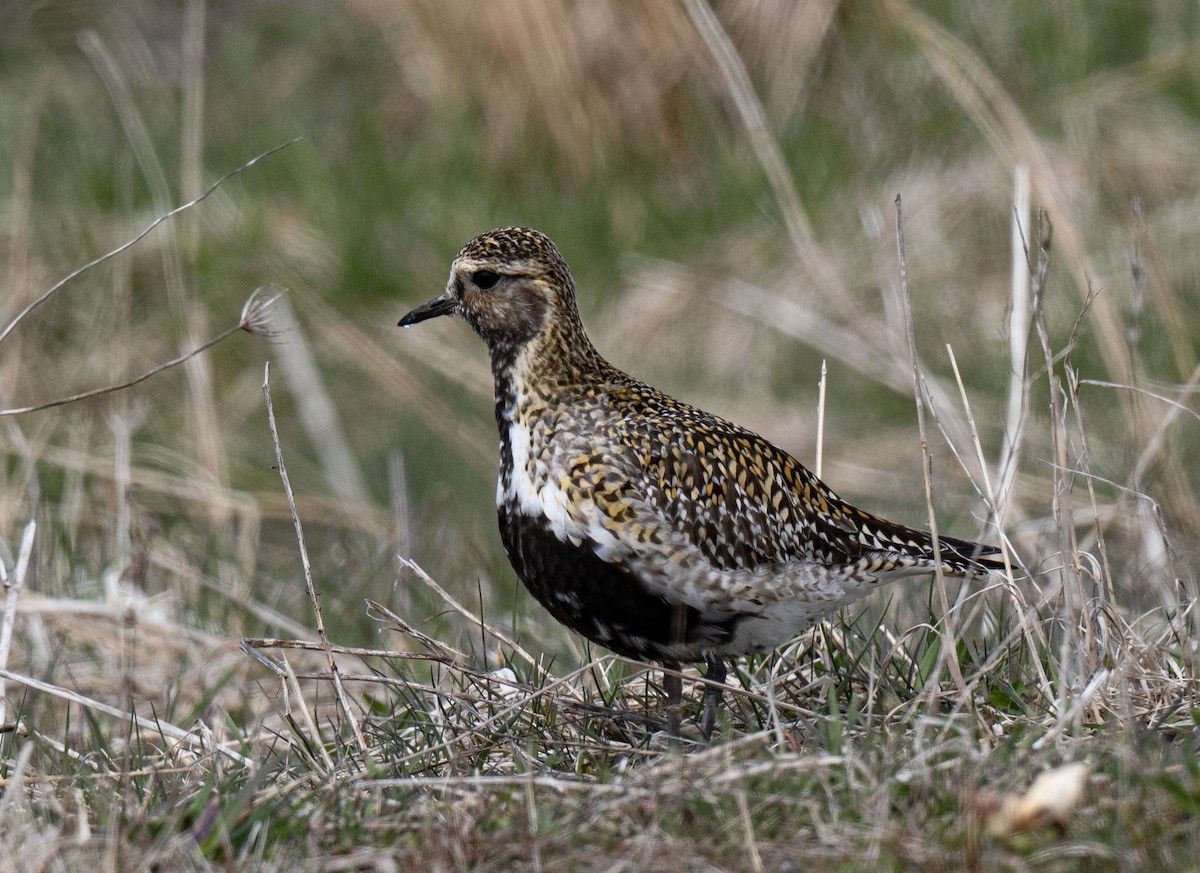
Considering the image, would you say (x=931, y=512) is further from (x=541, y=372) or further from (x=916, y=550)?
(x=541, y=372)

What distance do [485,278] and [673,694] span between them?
1.32m

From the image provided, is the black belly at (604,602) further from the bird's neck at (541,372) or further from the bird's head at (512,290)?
the bird's head at (512,290)

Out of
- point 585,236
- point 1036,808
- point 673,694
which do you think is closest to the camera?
point 1036,808

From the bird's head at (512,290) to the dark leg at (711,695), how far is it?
1029mm

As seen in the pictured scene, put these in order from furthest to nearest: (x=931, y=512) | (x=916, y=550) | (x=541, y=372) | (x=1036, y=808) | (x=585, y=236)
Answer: (x=585, y=236)
(x=916, y=550)
(x=541, y=372)
(x=931, y=512)
(x=1036, y=808)

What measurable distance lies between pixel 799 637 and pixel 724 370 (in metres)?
5.63

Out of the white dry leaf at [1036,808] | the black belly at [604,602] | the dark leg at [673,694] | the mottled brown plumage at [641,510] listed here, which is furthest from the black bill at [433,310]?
the white dry leaf at [1036,808]

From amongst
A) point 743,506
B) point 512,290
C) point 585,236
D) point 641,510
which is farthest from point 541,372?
point 585,236

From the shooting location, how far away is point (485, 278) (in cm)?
466

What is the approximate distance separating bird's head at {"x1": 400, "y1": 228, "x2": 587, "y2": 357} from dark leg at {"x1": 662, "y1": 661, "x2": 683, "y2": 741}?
1.01 metres

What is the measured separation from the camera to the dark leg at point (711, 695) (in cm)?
422

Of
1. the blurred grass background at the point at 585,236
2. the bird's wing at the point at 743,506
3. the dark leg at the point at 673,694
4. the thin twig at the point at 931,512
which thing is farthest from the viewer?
the blurred grass background at the point at 585,236

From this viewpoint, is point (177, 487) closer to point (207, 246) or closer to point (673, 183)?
point (207, 246)

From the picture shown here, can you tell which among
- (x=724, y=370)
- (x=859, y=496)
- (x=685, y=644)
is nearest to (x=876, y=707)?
(x=685, y=644)
